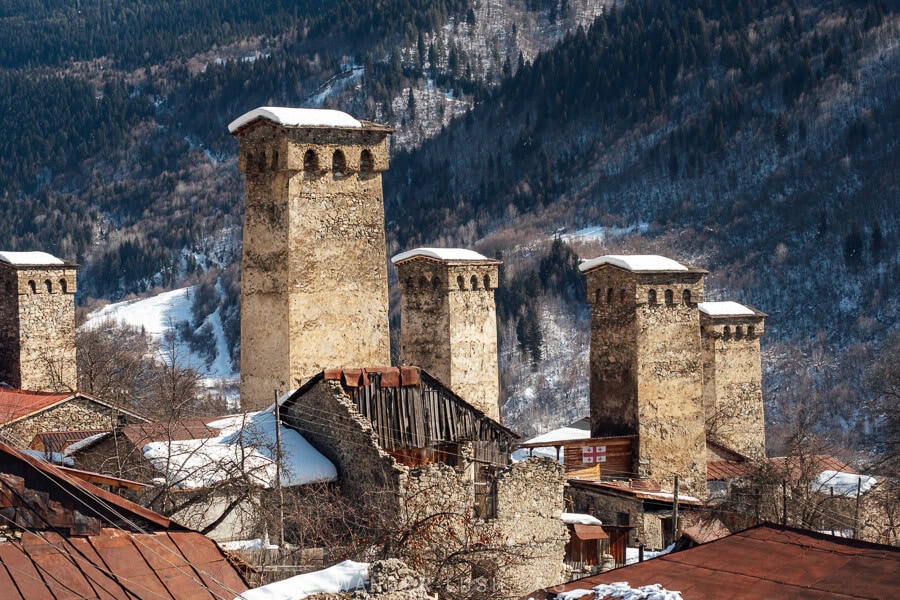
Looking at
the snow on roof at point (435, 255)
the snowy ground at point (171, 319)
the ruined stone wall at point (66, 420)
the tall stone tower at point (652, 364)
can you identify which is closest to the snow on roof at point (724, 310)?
the snow on roof at point (435, 255)

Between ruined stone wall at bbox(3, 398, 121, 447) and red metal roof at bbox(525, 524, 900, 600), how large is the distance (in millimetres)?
16025

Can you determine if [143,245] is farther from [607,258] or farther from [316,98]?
[607,258]

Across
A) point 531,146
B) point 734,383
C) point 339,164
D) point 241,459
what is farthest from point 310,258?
point 531,146

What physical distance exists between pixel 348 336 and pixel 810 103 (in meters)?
89.5

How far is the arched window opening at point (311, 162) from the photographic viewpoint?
73.6 feet

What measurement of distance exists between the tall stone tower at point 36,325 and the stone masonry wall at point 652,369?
44.1 ft

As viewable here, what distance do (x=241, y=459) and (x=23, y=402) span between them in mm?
11014

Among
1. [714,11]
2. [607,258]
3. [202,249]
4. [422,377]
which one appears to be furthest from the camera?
[202,249]

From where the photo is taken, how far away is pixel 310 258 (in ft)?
73.2

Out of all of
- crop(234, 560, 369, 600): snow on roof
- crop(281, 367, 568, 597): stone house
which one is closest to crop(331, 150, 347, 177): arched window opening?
crop(281, 367, 568, 597): stone house

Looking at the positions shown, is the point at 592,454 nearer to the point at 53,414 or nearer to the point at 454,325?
the point at 454,325

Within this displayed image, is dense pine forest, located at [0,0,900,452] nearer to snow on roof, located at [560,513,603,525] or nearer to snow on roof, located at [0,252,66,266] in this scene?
snow on roof, located at [560,513,603,525]

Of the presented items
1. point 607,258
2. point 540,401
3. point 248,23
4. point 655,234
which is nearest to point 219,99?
point 248,23

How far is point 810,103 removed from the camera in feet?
345
